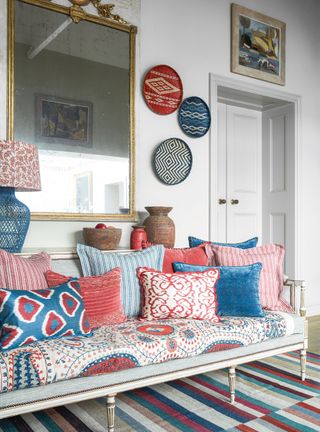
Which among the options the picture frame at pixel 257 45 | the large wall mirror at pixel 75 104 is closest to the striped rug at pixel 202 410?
the large wall mirror at pixel 75 104

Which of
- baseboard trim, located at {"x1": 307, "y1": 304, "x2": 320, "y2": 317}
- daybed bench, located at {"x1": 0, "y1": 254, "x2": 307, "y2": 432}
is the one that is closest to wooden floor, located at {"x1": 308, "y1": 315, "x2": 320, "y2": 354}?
baseboard trim, located at {"x1": 307, "y1": 304, "x2": 320, "y2": 317}

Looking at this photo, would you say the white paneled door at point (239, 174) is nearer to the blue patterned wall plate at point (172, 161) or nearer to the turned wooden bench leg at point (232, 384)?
the blue patterned wall plate at point (172, 161)

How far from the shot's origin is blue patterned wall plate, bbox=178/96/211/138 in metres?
3.65

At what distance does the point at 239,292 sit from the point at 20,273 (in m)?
1.21

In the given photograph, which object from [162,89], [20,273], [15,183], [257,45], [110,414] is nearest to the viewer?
[110,414]

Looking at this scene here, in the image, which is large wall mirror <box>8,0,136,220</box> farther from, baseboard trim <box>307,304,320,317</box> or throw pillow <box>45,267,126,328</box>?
baseboard trim <box>307,304,320,317</box>

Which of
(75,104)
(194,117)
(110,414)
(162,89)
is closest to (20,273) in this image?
(110,414)

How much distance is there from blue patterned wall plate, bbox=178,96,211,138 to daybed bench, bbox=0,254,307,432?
62.1 inches

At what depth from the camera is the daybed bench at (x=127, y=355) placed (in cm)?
176

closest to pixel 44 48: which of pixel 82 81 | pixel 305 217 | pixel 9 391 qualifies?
pixel 82 81

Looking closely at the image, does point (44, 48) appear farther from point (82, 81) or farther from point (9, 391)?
point (9, 391)

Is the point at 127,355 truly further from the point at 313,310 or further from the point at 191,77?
the point at 313,310

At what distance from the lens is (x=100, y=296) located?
2311 millimetres

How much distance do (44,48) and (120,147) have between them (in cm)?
83
